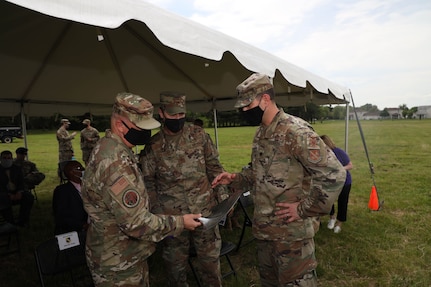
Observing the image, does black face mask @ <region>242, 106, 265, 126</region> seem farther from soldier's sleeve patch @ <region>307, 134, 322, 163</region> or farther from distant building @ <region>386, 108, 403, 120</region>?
distant building @ <region>386, 108, 403, 120</region>

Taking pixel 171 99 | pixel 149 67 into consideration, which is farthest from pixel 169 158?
pixel 149 67

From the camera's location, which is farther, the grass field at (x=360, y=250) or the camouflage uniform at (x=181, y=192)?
the grass field at (x=360, y=250)

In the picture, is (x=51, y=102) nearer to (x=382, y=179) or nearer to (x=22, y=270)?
(x=22, y=270)

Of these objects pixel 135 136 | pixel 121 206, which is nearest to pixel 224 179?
pixel 135 136

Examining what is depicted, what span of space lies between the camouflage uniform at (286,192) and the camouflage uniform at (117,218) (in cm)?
68

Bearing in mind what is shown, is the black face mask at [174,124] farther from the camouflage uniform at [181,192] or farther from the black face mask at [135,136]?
the black face mask at [135,136]

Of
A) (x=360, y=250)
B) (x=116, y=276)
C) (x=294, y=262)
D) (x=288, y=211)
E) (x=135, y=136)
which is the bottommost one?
(x=360, y=250)

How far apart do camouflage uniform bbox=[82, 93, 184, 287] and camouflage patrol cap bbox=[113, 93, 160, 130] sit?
1.1 inches

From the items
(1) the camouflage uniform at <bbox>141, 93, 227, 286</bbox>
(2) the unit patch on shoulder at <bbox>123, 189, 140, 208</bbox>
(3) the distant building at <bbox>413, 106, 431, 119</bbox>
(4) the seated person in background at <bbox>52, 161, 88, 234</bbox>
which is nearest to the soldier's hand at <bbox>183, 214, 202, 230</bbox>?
(2) the unit patch on shoulder at <bbox>123, 189, 140, 208</bbox>

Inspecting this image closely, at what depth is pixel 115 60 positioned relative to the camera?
189 inches

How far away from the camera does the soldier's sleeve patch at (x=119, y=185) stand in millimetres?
1751

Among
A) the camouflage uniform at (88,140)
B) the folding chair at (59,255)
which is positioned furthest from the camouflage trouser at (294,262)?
the camouflage uniform at (88,140)

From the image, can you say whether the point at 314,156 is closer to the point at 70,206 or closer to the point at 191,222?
the point at 191,222

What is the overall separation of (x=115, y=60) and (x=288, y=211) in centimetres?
385
